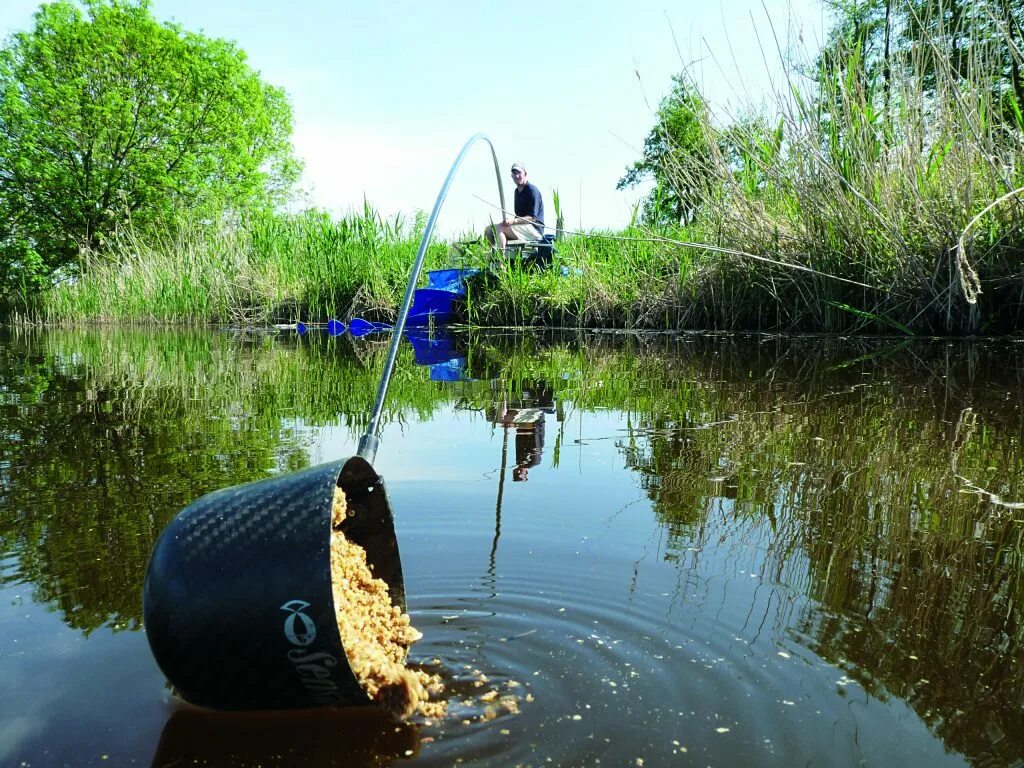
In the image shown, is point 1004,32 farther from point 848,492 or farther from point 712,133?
point 848,492

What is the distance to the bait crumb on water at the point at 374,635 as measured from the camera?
50.8 inches

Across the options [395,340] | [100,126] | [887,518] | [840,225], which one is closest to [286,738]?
[395,340]

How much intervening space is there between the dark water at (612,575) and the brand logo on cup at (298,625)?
16 cm

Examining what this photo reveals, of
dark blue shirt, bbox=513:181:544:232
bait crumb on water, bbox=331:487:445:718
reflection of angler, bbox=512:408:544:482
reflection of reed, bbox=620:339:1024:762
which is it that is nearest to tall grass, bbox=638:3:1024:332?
reflection of reed, bbox=620:339:1024:762

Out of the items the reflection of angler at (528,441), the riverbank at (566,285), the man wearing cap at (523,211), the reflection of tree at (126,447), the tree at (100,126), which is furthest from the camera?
the tree at (100,126)

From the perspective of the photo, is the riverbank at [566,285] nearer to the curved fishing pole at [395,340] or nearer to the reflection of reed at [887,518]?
the reflection of reed at [887,518]

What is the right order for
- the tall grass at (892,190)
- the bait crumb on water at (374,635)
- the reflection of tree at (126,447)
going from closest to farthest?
the bait crumb on water at (374,635), the reflection of tree at (126,447), the tall grass at (892,190)

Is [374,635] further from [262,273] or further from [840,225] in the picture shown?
[262,273]

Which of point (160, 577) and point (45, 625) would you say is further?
point (45, 625)

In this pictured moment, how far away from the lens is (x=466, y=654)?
4.95ft

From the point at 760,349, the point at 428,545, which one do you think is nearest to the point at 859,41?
the point at 760,349

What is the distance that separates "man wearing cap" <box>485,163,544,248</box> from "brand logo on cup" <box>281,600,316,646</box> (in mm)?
9698

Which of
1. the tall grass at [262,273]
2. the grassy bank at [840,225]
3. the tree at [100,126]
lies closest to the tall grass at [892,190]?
the grassy bank at [840,225]

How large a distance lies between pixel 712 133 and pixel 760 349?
1.84 meters
